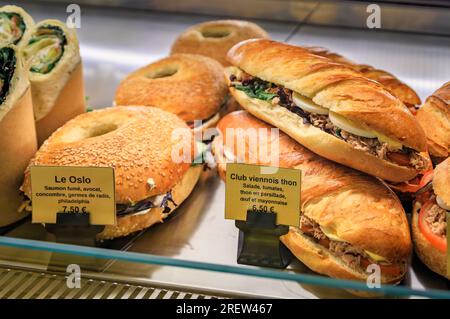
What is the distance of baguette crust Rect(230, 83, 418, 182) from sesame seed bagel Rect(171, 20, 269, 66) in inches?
30.8

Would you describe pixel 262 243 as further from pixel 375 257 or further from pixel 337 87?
pixel 337 87

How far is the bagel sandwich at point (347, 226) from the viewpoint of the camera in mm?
1493

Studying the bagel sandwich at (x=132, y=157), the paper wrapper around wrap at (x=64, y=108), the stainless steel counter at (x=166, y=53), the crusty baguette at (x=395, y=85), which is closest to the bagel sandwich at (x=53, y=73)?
the paper wrapper around wrap at (x=64, y=108)

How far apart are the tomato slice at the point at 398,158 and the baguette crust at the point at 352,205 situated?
0.08 m

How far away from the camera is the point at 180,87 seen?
2.27m

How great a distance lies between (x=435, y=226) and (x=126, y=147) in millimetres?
894

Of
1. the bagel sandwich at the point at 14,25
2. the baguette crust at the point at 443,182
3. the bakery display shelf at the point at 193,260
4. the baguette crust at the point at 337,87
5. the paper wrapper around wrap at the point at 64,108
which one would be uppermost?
the bagel sandwich at the point at 14,25

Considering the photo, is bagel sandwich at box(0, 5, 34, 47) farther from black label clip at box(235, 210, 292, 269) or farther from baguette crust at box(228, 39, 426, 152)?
black label clip at box(235, 210, 292, 269)

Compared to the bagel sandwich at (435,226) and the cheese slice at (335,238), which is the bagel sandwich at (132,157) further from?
the bagel sandwich at (435,226)

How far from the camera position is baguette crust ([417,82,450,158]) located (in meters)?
1.79

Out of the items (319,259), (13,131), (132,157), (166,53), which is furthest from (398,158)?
(166,53)

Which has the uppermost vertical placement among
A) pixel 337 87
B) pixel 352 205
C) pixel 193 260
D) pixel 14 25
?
pixel 14 25

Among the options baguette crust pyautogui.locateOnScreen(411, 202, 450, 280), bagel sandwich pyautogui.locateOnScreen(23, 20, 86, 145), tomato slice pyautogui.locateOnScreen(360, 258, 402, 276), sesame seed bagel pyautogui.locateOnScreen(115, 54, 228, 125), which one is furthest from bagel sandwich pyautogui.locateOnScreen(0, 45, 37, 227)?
baguette crust pyautogui.locateOnScreen(411, 202, 450, 280)

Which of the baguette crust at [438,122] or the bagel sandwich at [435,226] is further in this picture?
the baguette crust at [438,122]
